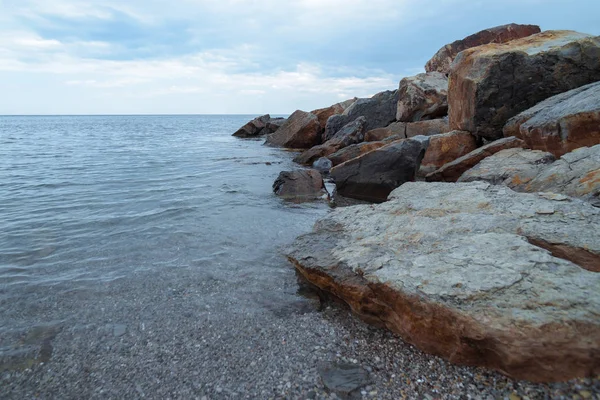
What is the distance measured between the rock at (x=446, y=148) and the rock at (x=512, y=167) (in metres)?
2.62

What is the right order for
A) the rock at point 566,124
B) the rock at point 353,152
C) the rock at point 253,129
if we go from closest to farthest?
the rock at point 566,124, the rock at point 353,152, the rock at point 253,129

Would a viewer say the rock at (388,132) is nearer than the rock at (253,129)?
Yes

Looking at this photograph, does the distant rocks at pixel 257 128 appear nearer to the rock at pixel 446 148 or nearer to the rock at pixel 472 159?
the rock at pixel 446 148

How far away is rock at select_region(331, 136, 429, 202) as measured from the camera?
408 inches

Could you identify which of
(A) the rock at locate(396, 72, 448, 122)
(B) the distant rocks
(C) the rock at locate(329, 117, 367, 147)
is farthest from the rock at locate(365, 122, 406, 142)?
(B) the distant rocks

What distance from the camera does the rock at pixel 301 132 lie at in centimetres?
2528

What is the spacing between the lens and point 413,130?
670 inches

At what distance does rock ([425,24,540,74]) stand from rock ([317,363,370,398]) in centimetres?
2532

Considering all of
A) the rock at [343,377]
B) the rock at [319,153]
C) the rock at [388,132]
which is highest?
the rock at [388,132]

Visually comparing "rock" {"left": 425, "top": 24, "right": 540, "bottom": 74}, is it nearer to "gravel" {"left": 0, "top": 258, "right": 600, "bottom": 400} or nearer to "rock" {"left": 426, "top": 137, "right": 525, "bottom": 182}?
"rock" {"left": 426, "top": 137, "right": 525, "bottom": 182}

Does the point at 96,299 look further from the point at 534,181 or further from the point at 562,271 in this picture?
the point at 534,181

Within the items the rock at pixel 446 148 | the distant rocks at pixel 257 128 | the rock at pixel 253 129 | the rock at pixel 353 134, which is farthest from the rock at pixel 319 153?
the rock at pixel 253 129

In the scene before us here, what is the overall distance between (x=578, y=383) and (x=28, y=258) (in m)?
7.64

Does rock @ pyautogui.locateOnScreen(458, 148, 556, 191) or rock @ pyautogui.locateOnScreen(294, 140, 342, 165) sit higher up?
rock @ pyautogui.locateOnScreen(458, 148, 556, 191)
